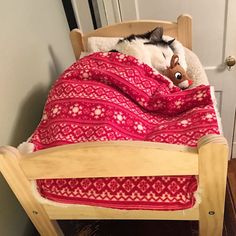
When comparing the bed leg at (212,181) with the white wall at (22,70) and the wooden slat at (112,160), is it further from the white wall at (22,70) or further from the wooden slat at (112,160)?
the white wall at (22,70)

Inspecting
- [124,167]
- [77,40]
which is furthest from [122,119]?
[77,40]

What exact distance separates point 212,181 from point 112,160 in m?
0.24

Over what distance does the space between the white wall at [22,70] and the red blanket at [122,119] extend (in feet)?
0.45

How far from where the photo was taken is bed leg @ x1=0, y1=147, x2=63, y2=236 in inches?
31.3

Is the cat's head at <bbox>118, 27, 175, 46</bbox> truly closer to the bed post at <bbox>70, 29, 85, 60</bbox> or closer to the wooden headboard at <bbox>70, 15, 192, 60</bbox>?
the wooden headboard at <bbox>70, 15, 192, 60</bbox>

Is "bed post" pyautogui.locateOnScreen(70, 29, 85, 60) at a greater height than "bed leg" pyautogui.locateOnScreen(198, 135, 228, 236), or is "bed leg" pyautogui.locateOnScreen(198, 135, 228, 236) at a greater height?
"bed post" pyautogui.locateOnScreen(70, 29, 85, 60)

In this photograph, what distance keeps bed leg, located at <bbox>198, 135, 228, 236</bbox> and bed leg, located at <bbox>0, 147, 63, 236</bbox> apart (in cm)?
44

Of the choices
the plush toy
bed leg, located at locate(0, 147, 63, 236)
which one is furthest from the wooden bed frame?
the plush toy

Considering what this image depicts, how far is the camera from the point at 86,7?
1.58 metres

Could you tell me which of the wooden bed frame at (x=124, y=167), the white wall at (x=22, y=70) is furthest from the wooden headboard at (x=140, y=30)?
the wooden bed frame at (x=124, y=167)

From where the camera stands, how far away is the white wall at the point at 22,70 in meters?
1.05

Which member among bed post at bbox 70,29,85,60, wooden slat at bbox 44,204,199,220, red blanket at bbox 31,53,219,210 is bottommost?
wooden slat at bbox 44,204,199,220

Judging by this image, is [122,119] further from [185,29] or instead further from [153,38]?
Answer: [185,29]

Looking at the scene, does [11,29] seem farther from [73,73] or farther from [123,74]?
[123,74]
